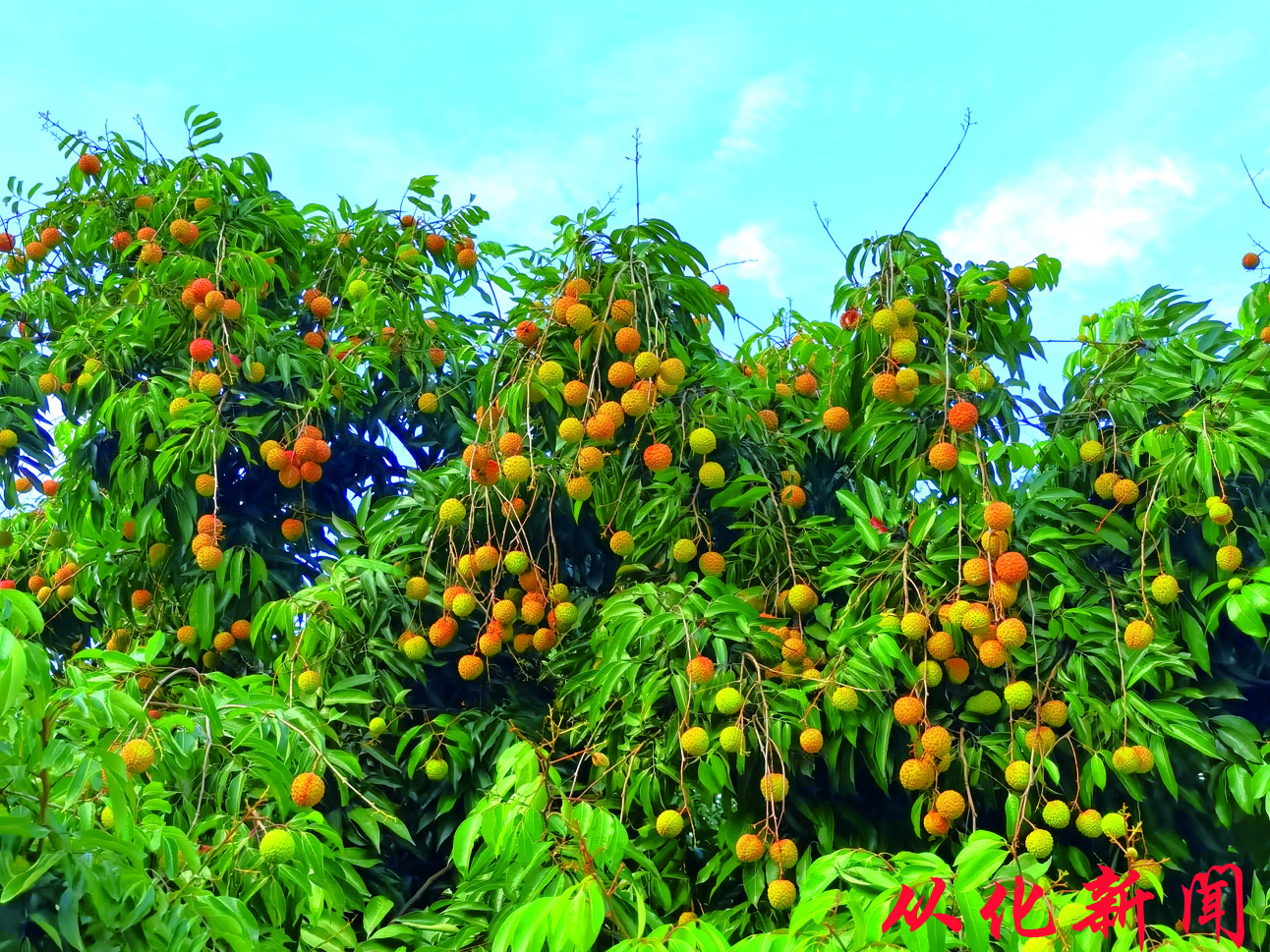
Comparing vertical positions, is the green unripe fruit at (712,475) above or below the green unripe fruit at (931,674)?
above

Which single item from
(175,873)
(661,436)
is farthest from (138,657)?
(661,436)

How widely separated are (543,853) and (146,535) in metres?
2.59

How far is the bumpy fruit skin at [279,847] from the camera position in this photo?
7.90 ft

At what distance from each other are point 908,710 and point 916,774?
14 centimetres

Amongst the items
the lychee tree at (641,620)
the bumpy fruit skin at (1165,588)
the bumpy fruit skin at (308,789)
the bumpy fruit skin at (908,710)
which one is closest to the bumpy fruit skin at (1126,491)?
the lychee tree at (641,620)

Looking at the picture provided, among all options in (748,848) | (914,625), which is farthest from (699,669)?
(914,625)

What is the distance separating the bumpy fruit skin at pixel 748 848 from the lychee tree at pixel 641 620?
62 millimetres

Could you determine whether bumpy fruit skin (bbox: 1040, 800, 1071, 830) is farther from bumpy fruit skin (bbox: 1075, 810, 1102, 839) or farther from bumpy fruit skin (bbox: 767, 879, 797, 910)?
bumpy fruit skin (bbox: 767, 879, 797, 910)

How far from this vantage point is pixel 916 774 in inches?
111

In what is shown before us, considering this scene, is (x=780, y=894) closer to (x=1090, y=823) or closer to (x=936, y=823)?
(x=936, y=823)

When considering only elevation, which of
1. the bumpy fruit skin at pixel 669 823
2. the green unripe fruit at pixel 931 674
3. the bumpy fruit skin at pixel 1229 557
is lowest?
the bumpy fruit skin at pixel 669 823

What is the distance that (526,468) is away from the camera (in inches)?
134

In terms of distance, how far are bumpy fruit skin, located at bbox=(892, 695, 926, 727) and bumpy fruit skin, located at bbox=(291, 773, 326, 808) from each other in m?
1.33

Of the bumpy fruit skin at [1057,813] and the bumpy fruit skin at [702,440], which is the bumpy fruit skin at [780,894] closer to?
the bumpy fruit skin at [1057,813]
